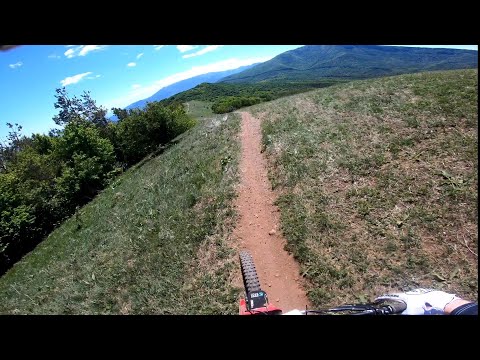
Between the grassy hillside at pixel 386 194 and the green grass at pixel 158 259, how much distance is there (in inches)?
108

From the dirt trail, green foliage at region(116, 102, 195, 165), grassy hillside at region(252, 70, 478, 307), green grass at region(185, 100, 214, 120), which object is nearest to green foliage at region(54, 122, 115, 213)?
green foliage at region(116, 102, 195, 165)

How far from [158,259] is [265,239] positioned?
179 inches

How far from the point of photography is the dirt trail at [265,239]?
881 cm

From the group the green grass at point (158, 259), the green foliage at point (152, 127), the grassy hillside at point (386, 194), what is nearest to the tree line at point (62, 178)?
the green foliage at point (152, 127)

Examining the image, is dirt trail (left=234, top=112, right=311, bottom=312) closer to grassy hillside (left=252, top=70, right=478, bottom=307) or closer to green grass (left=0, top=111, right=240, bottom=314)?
grassy hillside (left=252, top=70, right=478, bottom=307)

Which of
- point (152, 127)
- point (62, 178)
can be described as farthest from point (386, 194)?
point (62, 178)

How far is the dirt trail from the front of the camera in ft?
28.9

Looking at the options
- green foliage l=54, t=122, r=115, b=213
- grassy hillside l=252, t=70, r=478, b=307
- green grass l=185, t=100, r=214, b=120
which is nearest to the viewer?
grassy hillside l=252, t=70, r=478, b=307

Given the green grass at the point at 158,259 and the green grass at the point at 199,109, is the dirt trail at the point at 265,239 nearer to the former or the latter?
the green grass at the point at 158,259

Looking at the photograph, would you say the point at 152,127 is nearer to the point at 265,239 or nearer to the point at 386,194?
the point at 265,239

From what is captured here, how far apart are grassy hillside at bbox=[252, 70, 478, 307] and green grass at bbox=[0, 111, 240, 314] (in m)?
2.73
